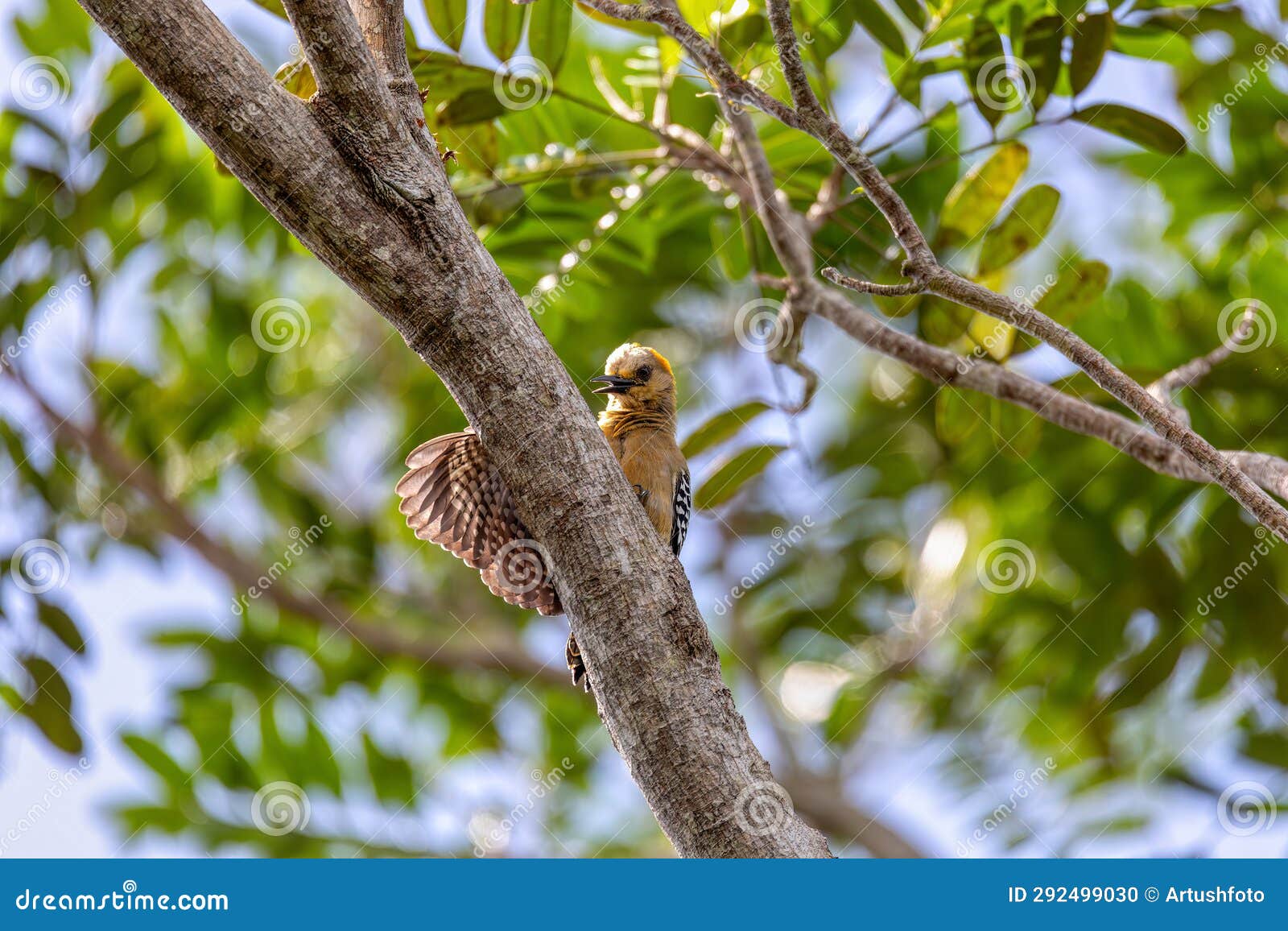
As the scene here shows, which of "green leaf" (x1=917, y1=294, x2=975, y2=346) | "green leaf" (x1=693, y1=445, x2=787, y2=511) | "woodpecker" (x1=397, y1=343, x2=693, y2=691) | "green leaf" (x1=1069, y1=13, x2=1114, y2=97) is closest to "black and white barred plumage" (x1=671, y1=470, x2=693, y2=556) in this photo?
"woodpecker" (x1=397, y1=343, x2=693, y2=691)

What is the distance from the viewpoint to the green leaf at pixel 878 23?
11.3ft

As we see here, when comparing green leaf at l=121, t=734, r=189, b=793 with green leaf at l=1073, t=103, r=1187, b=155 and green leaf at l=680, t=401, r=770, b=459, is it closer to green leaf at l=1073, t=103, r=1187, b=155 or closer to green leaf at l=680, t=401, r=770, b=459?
green leaf at l=680, t=401, r=770, b=459

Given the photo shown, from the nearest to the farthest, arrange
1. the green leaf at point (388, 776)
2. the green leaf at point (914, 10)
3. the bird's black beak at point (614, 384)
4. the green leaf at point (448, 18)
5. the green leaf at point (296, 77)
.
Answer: the green leaf at point (296, 77) < the green leaf at point (448, 18) < the green leaf at point (914, 10) < the bird's black beak at point (614, 384) < the green leaf at point (388, 776)

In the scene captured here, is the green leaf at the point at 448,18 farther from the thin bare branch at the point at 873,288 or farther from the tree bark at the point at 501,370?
the thin bare branch at the point at 873,288

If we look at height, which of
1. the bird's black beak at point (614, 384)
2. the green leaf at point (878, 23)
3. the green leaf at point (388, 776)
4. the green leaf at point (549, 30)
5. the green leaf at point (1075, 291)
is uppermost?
the green leaf at point (878, 23)

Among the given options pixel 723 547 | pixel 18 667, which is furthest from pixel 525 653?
pixel 18 667

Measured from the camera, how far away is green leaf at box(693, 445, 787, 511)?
11.9ft

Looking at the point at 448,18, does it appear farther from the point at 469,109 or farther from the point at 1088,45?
the point at 1088,45

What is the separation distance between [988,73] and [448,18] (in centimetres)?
170

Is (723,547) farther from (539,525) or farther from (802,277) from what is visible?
(539,525)

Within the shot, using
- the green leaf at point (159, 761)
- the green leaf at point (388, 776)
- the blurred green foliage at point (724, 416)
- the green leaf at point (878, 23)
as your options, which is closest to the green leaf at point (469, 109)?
the blurred green foliage at point (724, 416)

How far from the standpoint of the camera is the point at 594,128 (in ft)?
14.0

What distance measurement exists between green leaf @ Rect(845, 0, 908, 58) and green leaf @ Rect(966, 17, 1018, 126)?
0.70ft

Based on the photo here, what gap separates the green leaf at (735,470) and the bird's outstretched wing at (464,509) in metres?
0.78
